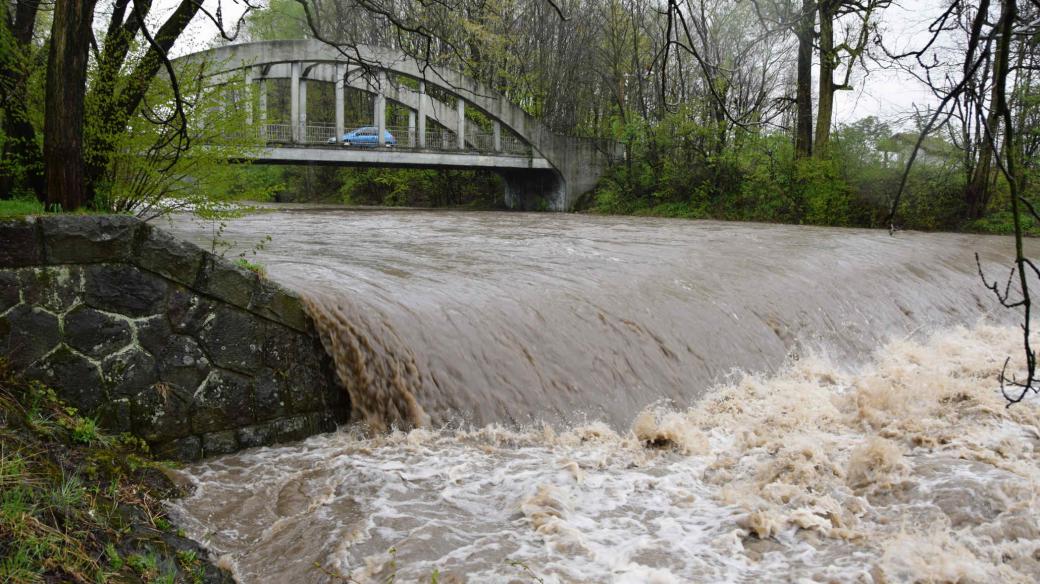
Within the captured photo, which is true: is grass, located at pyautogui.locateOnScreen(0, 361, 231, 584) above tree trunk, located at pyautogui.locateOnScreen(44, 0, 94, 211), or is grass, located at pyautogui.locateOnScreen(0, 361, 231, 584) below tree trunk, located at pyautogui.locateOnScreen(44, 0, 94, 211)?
below

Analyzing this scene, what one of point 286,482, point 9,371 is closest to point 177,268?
point 9,371

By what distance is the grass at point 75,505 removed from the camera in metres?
2.92

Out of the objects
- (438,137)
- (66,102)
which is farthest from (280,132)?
(66,102)

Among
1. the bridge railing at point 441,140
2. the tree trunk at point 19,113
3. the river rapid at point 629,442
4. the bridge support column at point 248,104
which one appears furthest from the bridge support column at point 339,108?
the tree trunk at point 19,113

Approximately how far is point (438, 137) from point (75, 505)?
3285cm

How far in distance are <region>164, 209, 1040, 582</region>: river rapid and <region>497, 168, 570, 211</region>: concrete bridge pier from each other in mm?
21430

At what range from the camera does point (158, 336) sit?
484cm

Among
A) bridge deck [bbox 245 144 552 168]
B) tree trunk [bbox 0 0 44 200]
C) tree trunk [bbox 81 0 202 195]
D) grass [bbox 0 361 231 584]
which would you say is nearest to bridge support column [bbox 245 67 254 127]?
tree trunk [bbox 81 0 202 195]

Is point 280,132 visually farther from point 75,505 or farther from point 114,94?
point 75,505

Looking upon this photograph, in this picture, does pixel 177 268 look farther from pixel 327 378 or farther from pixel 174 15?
pixel 174 15

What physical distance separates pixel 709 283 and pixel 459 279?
3.21 meters

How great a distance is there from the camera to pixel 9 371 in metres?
4.29

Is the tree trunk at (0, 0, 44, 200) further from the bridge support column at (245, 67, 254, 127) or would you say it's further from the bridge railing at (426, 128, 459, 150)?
the bridge railing at (426, 128, 459, 150)

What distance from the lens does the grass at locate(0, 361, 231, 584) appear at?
292cm
